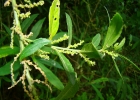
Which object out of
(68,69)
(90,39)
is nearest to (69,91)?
(68,69)

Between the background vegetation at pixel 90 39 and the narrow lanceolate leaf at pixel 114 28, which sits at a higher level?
the narrow lanceolate leaf at pixel 114 28

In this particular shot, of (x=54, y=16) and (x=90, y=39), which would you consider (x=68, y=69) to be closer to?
(x=54, y=16)

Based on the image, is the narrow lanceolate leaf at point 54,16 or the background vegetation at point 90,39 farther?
the background vegetation at point 90,39

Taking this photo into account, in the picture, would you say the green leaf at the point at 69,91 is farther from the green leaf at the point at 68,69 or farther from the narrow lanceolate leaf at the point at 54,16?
the narrow lanceolate leaf at the point at 54,16

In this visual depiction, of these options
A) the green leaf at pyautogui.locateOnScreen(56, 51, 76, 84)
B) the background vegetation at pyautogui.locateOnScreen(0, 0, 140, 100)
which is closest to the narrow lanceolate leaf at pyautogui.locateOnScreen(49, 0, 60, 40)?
the green leaf at pyautogui.locateOnScreen(56, 51, 76, 84)

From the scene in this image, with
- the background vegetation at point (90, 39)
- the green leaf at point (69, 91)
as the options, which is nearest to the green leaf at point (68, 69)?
the green leaf at point (69, 91)

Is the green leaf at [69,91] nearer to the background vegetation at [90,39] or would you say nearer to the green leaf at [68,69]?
the green leaf at [68,69]

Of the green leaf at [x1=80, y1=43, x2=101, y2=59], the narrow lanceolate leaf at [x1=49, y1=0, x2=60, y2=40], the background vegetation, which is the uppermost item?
the narrow lanceolate leaf at [x1=49, y1=0, x2=60, y2=40]

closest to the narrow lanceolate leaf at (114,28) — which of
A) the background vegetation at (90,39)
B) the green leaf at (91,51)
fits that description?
the green leaf at (91,51)

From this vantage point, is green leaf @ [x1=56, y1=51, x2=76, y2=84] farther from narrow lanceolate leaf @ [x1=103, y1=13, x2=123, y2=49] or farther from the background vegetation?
the background vegetation

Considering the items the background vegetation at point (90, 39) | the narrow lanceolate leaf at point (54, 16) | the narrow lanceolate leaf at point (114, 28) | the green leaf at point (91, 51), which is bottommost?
the background vegetation at point (90, 39)

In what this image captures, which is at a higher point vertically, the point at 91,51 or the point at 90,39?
the point at 91,51
